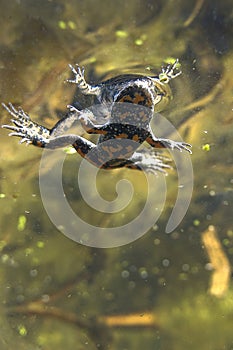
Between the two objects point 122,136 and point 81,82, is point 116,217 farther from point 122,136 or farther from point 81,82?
point 81,82

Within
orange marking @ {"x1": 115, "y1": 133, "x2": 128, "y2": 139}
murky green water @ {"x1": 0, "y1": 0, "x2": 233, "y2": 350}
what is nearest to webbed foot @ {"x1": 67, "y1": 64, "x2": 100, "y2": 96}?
murky green water @ {"x1": 0, "y1": 0, "x2": 233, "y2": 350}

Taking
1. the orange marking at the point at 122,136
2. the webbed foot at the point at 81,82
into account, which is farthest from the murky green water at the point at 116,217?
the orange marking at the point at 122,136

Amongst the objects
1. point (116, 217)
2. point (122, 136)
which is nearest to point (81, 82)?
point (122, 136)

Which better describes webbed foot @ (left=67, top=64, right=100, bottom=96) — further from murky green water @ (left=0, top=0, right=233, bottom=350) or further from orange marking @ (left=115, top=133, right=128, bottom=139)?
orange marking @ (left=115, top=133, right=128, bottom=139)

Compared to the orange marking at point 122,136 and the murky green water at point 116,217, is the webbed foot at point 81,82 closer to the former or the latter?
the murky green water at point 116,217

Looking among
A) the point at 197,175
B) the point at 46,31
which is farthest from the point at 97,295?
the point at 46,31

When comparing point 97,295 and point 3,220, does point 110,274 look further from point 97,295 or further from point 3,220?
point 3,220

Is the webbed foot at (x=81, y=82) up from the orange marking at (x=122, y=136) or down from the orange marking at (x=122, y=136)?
up

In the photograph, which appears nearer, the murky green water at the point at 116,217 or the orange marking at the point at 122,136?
the murky green water at the point at 116,217

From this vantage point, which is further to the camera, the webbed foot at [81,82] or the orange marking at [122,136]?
the orange marking at [122,136]
